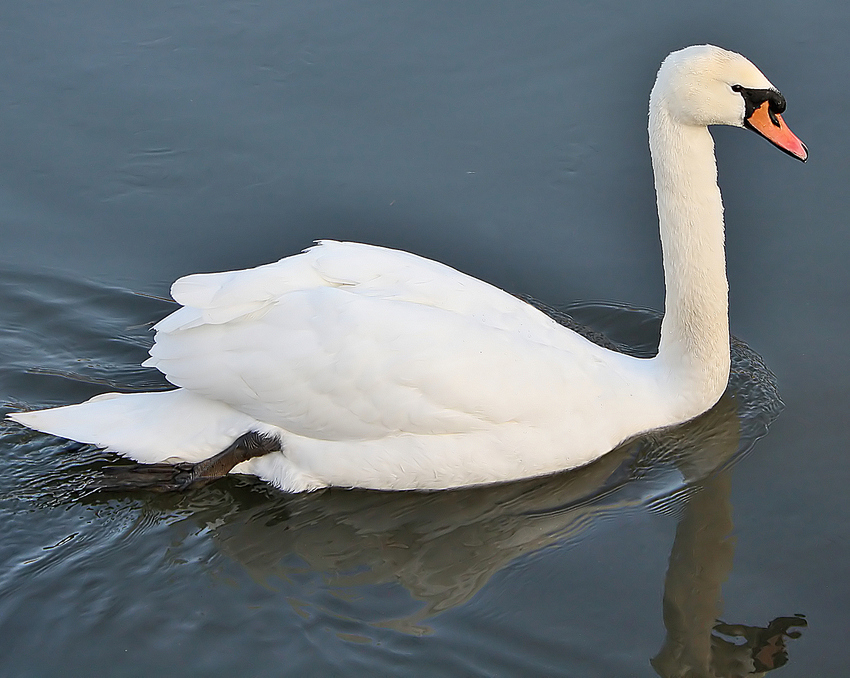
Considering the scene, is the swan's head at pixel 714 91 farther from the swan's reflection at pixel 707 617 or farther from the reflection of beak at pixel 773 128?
the swan's reflection at pixel 707 617

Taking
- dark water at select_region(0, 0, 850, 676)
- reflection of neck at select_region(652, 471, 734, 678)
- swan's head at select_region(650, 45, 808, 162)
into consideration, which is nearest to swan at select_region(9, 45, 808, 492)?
swan's head at select_region(650, 45, 808, 162)

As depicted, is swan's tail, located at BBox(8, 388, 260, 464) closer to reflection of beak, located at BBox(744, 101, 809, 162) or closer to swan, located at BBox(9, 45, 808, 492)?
swan, located at BBox(9, 45, 808, 492)

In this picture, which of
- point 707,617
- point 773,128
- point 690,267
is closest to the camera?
point 707,617

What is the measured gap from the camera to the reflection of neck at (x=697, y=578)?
508cm

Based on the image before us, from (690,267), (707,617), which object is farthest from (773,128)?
(707,617)

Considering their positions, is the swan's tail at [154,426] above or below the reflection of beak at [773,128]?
below

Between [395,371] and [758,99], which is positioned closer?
[395,371]

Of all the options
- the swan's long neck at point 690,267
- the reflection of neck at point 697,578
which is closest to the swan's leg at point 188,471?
the reflection of neck at point 697,578

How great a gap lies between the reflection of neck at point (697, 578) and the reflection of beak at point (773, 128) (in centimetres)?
169

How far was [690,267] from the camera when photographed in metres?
6.30

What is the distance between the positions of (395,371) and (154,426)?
4.14 feet

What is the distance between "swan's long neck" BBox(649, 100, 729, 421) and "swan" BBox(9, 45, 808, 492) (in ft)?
0.04

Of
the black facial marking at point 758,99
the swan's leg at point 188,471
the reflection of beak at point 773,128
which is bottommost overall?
the swan's leg at point 188,471

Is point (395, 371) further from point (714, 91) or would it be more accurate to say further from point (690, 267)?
point (714, 91)
